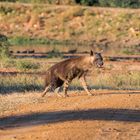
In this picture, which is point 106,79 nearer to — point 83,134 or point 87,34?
point 83,134

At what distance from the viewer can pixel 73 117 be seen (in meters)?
15.4

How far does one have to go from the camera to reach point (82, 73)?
19156 mm

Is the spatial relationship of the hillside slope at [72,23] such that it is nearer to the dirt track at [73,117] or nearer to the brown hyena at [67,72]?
the brown hyena at [67,72]

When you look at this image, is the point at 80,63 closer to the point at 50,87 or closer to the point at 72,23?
the point at 50,87

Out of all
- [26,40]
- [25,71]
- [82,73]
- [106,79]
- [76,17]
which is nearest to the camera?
[82,73]

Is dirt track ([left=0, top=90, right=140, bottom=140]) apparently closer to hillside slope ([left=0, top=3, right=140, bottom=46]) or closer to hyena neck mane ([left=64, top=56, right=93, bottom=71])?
hyena neck mane ([left=64, top=56, right=93, bottom=71])

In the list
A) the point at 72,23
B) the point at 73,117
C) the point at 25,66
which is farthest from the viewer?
the point at 72,23

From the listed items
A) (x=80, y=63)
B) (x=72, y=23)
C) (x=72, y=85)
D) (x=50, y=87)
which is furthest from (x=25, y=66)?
(x=72, y=23)

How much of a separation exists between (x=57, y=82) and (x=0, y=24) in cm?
4932

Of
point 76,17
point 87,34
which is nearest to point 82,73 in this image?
point 87,34

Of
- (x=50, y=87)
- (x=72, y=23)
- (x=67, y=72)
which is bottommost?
(x=72, y=23)

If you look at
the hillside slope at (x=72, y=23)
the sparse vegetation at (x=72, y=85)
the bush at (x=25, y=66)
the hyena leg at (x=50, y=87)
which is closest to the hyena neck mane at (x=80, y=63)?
the hyena leg at (x=50, y=87)

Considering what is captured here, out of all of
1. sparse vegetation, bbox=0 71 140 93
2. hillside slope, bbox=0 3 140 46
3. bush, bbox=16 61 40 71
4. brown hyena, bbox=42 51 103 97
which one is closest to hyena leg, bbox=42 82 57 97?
brown hyena, bbox=42 51 103 97

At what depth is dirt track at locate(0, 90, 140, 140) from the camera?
14.0 m
